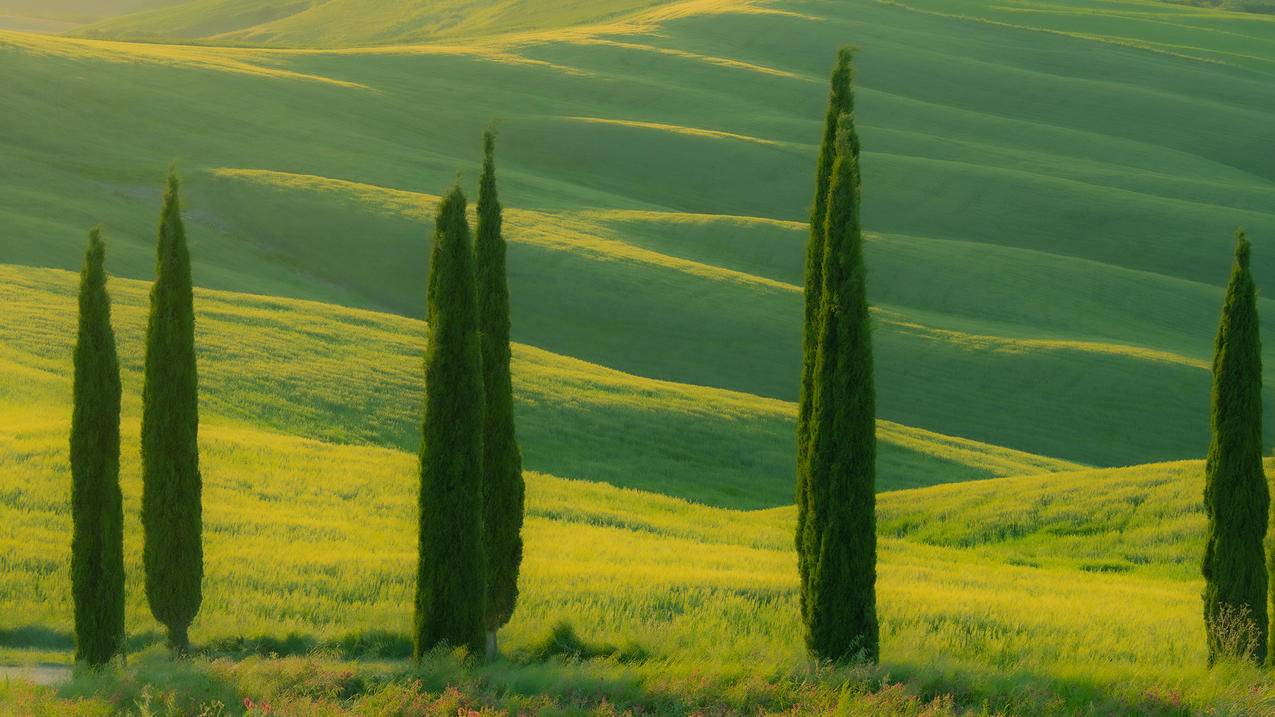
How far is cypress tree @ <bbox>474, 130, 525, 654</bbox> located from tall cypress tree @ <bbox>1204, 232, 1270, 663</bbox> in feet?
28.8

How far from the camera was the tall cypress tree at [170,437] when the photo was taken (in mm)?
17312

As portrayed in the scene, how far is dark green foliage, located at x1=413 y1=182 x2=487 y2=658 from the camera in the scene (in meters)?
16.7

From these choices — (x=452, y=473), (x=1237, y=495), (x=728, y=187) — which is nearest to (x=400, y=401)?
(x=452, y=473)

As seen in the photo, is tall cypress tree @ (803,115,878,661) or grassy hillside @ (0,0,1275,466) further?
grassy hillside @ (0,0,1275,466)

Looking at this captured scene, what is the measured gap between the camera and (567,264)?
57094 millimetres

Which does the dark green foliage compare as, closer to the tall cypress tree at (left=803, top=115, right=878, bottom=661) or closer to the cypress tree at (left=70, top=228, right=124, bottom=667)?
the cypress tree at (left=70, top=228, right=124, bottom=667)

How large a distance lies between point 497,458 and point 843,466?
4552 mm

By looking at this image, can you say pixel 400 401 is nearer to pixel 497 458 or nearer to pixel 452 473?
pixel 497 458

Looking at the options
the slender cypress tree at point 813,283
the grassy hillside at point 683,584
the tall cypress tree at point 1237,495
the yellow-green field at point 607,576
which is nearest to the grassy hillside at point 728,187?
the yellow-green field at point 607,576

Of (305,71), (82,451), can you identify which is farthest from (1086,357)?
A: (305,71)

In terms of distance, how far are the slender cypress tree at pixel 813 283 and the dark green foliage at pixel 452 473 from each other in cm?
394

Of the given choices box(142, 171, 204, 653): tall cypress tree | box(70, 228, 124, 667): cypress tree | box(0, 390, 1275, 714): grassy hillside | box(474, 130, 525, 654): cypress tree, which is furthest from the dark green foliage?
box(70, 228, 124, 667): cypress tree

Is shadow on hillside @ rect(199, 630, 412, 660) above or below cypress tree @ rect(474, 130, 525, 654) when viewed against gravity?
below

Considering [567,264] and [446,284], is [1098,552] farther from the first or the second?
[567,264]
